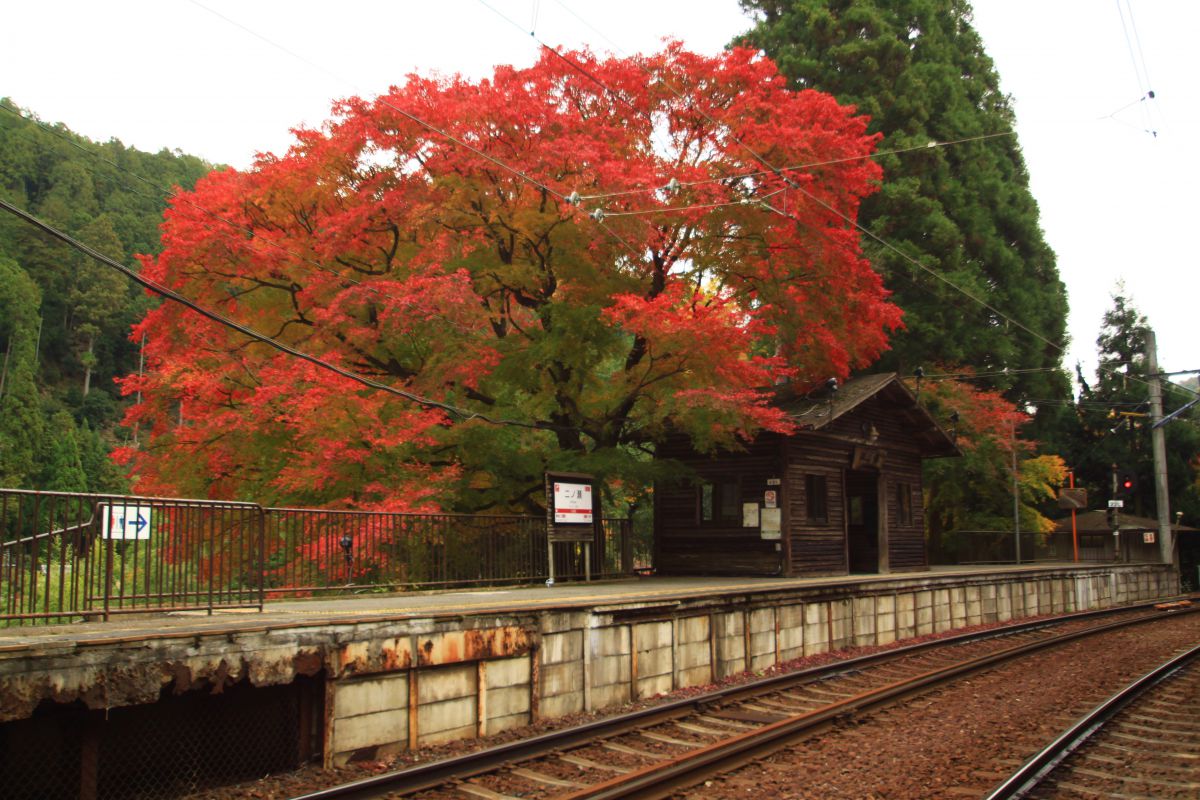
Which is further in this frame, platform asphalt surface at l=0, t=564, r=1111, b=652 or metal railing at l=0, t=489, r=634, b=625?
metal railing at l=0, t=489, r=634, b=625

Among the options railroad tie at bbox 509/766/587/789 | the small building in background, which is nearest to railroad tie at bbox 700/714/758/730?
railroad tie at bbox 509/766/587/789

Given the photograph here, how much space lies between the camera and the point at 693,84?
2097 cm

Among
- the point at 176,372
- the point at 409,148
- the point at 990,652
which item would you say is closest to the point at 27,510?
the point at 176,372

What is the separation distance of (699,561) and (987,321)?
1979 centimetres

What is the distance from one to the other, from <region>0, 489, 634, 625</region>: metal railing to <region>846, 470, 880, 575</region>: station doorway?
12.1 metres

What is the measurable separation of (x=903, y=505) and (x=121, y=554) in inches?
870

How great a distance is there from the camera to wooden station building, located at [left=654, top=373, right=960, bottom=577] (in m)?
21.7

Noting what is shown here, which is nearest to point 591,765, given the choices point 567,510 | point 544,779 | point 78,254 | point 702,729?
point 544,779

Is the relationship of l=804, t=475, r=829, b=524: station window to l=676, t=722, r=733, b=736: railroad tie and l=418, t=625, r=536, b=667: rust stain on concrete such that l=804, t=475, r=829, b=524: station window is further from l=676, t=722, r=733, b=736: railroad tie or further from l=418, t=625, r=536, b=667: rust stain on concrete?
l=418, t=625, r=536, b=667: rust stain on concrete

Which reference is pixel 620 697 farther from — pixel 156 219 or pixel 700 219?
pixel 156 219

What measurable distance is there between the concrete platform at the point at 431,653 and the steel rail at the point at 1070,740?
478 cm

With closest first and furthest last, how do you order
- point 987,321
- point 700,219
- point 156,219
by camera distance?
point 700,219
point 987,321
point 156,219

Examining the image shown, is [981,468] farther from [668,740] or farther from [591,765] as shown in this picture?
[591,765]

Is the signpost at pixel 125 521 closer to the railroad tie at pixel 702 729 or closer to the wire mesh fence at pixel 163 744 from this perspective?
the wire mesh fence at pixel 163 744
